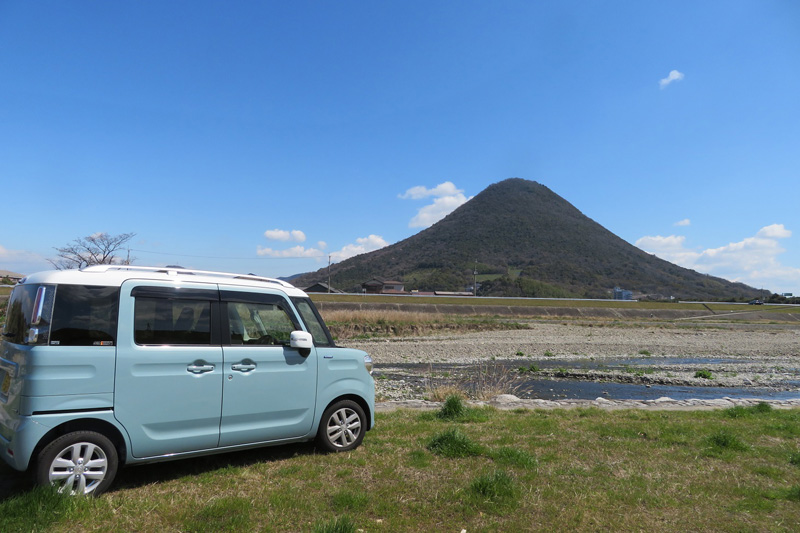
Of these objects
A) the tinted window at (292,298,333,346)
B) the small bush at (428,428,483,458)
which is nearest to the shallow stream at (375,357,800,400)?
the small bush at (428,428,483,458)

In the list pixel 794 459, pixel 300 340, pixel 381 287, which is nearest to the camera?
pixel 300 340

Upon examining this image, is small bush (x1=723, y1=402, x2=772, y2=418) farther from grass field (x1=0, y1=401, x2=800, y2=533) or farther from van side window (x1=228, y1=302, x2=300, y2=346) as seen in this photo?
van side window (x1=228, y1=302, x2=300, y2=346)

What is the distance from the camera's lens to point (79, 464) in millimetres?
4383

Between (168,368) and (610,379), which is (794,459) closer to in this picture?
(168,368)

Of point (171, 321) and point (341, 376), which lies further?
point (341, 376)

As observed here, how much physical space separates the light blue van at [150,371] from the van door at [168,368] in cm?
1

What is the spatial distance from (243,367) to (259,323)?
618mm

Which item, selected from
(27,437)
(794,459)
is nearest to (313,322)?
(27,437)

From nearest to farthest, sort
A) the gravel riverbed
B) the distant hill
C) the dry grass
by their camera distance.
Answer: the gravel riverbed → the dry grass → the distant hill

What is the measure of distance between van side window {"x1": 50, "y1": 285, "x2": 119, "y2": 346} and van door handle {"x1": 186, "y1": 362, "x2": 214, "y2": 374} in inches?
31.0

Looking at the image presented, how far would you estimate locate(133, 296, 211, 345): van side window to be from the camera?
15.9ft

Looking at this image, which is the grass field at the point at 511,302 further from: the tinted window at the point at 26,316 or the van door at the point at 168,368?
the tinted window at the point at 26,316

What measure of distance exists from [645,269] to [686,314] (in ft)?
382

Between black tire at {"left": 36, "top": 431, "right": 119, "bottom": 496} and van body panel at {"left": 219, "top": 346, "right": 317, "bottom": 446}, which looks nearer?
black tire at {"left": 36, "top": 431, "right": 119, "bottom": 496}
